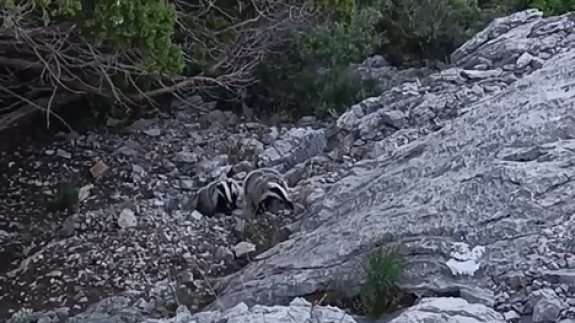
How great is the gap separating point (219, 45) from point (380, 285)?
296 cm

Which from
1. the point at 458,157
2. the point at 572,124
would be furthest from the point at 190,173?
the point at 572,124

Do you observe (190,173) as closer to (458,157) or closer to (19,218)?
(19,218)

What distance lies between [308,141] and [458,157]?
1879mm

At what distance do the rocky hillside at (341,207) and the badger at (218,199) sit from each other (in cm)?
10

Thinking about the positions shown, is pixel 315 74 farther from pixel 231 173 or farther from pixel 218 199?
pixel 218 199

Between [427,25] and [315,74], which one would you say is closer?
[315,74]

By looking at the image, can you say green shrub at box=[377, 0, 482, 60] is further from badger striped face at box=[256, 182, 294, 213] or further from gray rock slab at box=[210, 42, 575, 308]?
badger striped face at box=[256, 182, 294, 213]

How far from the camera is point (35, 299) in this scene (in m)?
5.47

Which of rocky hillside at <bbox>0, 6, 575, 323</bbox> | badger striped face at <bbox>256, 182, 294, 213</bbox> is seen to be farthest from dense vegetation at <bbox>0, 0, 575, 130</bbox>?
badger striped face at <bbox>256, 182, 294, 213</bbox>

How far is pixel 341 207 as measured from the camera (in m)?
5.62

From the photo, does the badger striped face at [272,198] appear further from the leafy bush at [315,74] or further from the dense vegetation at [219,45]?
the leafy bush at [315,74]

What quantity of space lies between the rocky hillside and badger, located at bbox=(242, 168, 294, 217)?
0.45ft

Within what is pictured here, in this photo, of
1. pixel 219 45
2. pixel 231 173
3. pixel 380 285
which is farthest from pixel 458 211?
pixel 219 45

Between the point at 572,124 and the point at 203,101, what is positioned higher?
the point at 572,124
